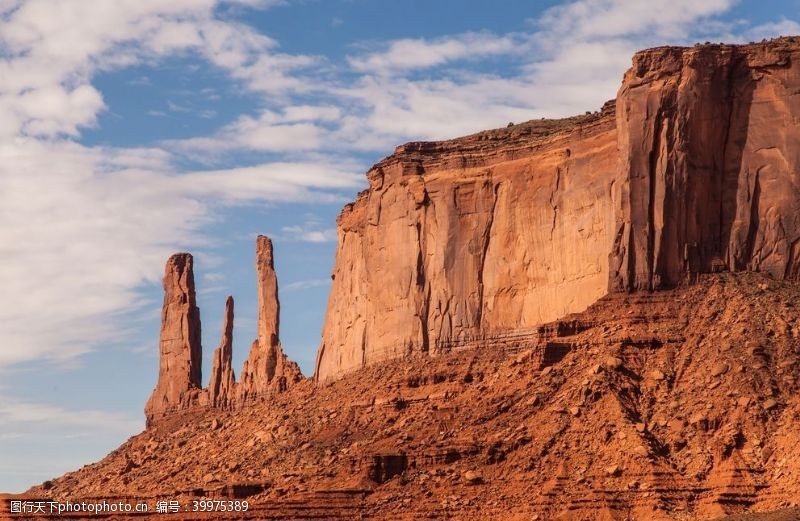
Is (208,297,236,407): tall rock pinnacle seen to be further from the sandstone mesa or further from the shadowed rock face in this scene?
the shadowed rock face

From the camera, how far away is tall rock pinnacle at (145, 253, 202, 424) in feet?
463

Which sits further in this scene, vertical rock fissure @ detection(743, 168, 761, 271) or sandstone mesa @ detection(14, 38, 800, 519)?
vertical rock fissure @ detection(743, 168, 761, 271)

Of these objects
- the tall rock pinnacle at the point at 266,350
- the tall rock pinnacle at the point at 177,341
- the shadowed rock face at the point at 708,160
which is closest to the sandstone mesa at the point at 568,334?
the shadowed rock face at the point at 708,160

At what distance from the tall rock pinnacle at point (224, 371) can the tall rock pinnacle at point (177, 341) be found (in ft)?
11.7

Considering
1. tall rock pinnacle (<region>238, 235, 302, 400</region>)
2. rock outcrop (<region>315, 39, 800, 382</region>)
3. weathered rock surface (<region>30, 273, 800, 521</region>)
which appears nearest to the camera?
weathered rock surface (<region>30, 273, 800, 521</region>)

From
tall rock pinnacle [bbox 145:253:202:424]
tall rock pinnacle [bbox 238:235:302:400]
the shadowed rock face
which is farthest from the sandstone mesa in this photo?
tall rock pinnacle [bbox 145:253:202:424]

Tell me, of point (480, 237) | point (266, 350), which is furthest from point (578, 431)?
point (266, 350)

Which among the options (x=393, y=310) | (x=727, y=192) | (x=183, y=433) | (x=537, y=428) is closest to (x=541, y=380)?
(x=537, y=428)

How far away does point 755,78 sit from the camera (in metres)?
104

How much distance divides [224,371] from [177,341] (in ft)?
24.9

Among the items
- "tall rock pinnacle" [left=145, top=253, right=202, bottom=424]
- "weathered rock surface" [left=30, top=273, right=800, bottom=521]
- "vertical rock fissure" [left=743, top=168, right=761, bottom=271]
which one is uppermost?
"tall rock pinnacle" [left=145, top=253, right=202, bottom=424]

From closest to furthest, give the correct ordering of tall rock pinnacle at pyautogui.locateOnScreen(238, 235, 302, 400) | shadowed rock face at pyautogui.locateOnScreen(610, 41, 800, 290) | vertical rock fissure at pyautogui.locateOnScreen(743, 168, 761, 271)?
shadowed rock face at pyautogui.locateOnScreen(610, 41, 800, 290)
vertical rock fissure at pyautogui.locateOnScreen(743, 168, 761, 271)
tall rock pinnacle at pyautogui.locateOnScreen(238, 235, 302, 400)

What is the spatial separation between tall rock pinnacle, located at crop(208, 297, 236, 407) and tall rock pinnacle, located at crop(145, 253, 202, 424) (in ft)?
11.7

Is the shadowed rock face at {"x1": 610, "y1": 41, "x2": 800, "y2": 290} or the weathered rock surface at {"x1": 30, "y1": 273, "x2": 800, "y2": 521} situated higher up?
the shadowed rock face at {"x1": 610, "y1": 41, "x2": 800, "y2": 290}
